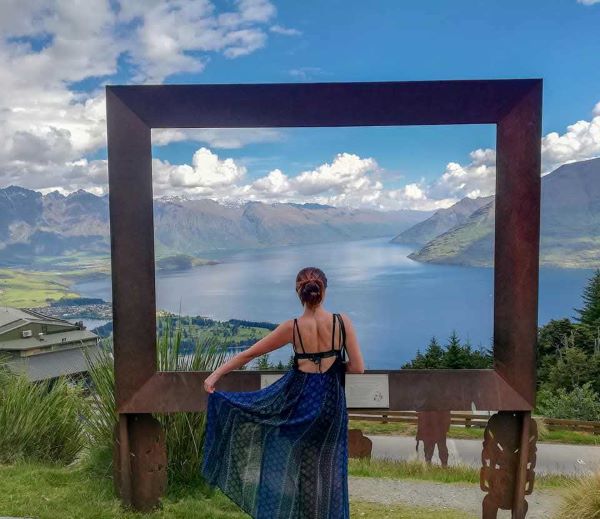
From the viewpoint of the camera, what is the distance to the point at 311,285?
3.00 meters

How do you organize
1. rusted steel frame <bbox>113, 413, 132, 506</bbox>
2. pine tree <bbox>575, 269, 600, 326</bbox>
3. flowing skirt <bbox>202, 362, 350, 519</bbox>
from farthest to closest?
pine tree <bbox>575, 269, 600, 326</bbox> < rusted steel frame <bbox>113, 413, 132, 506</bbox> < flowing skirt <bbox>202, 362, 350, 519</bbox>

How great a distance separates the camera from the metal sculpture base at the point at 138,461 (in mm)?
4152

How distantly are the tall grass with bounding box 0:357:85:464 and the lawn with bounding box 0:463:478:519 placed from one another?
396mm

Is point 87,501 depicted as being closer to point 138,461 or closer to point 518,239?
point 138,461

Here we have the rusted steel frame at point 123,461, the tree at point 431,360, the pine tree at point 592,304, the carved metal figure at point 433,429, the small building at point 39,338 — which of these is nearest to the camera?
the rusted steel frame at point 123,461

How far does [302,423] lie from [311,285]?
756 mm

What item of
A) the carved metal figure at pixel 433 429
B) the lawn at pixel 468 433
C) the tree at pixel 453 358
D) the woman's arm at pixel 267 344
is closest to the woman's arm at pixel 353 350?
the woman's arm at pixel 267 344

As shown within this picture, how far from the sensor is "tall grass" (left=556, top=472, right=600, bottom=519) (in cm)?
490

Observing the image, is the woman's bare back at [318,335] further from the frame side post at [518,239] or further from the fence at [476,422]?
the fence at [476,422]

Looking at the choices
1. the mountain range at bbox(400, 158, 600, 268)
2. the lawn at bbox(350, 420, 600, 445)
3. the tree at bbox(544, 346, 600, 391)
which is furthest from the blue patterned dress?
the mountain range at bbox(400, 158, 600, 268)

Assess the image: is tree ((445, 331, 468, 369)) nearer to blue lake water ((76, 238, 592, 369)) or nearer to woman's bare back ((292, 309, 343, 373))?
blue lake water ((76, 238, 592, 369))

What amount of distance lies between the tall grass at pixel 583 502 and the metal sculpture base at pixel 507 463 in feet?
3.75

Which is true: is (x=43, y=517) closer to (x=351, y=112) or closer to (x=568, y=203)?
(x=351, y=112)

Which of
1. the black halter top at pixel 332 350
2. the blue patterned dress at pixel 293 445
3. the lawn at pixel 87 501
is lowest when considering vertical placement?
the lawn at pixel 87 501
